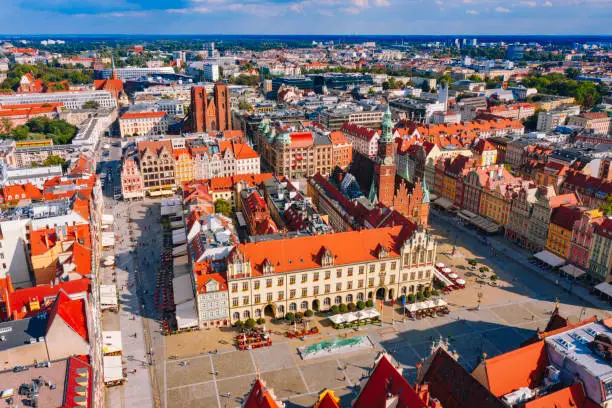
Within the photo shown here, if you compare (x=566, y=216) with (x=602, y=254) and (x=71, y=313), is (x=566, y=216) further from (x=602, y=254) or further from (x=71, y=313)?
(x=71, y=313)

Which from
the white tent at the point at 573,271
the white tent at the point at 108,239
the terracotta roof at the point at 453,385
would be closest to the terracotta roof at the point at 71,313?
the terracotta roof at the point at 453,385

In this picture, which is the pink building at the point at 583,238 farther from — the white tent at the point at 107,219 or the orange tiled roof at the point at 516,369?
the white tent at the point at 107,219

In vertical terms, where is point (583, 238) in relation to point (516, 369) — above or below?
below

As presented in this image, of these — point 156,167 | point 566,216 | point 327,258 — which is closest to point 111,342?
point 327,258

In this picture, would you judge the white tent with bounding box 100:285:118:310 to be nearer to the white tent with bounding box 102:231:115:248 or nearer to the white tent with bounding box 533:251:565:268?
the white tent with bounding box 102:231:115:248

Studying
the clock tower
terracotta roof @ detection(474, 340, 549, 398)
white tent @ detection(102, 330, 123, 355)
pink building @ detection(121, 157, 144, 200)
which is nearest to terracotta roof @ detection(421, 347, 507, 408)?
terracotta roof @ detection(474, 340, 549, 398)

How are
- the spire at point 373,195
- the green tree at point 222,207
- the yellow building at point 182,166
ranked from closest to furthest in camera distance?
the spire at point 373,195, the green tree at point 222,207, the yellow building at point 182,166

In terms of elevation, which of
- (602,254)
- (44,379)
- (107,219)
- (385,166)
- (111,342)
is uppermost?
(385,166)
